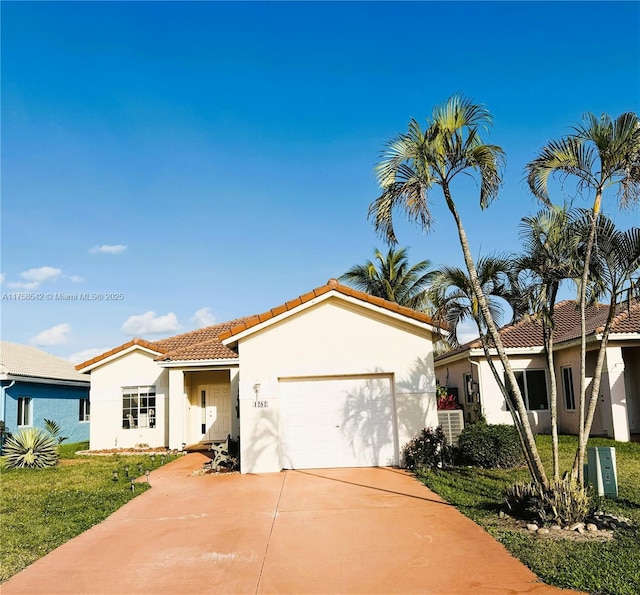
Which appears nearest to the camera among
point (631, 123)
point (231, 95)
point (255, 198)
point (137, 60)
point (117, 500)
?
point (631, 123)

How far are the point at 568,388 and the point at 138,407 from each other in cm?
1608

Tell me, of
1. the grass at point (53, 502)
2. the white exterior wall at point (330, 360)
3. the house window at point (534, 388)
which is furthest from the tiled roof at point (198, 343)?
the house window at point (534, 388)

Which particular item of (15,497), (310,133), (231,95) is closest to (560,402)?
(310,133)

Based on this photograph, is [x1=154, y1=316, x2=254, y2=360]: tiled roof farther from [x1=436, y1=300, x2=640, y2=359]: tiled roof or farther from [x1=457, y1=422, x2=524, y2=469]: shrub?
[x1=436, y1=300, x2=640, y2=359]: tiled roof

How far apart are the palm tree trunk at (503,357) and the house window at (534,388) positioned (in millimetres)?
11887

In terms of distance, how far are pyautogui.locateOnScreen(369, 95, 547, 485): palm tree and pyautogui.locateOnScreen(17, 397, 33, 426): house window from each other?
1953 centimetres

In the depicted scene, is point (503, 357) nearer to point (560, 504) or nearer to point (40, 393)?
point (560, 504)

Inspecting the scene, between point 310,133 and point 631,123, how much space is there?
939cm

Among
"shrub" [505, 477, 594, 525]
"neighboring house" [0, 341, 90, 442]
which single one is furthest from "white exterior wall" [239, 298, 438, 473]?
"neighboring house" [0, 341, 90, 442]

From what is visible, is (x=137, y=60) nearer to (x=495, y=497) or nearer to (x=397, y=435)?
(x=397, y=435)

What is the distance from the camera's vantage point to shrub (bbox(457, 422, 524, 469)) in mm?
12469

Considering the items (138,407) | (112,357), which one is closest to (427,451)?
(138,407)

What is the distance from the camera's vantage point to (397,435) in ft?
43.9

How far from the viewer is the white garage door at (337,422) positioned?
13.5m
